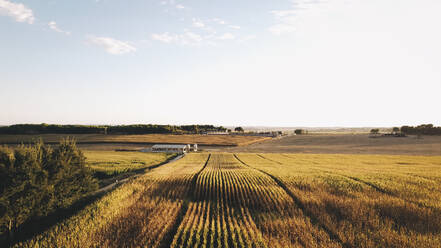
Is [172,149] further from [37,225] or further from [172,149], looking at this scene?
[37,225]

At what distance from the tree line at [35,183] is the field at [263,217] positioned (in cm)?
341

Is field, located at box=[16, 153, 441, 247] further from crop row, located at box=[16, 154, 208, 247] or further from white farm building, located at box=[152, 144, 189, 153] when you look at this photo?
white farm building, located at box=[152, 144, 189, 153]

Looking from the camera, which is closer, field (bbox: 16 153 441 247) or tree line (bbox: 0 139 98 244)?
field (bbox: 16 153 441 247)

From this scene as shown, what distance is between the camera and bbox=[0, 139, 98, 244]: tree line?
40.5ft

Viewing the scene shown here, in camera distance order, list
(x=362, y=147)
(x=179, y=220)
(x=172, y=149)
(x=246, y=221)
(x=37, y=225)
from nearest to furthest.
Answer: (x=246, y=221) < (x=179, y=220) < (x=37, y=225) < (x=172, y=149) < (x=362, y=147)

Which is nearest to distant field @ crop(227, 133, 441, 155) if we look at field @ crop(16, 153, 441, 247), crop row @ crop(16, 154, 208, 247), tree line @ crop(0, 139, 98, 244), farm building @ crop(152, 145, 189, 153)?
farm building @ crop(152, 145, 189, 153)

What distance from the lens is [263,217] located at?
11.7 metres

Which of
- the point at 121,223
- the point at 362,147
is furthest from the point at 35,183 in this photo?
the point at 362,147

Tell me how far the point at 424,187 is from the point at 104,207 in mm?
22227

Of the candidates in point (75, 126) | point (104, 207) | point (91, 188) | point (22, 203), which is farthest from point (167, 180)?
point (75, 126)

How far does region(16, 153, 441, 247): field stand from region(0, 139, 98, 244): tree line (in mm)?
3412

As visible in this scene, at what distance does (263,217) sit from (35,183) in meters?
14.1

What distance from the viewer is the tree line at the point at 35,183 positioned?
12.3m

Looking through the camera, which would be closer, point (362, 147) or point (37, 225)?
point (37, 225)
